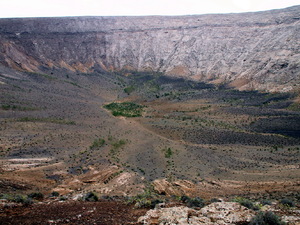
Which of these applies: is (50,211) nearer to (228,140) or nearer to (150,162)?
(150,162)

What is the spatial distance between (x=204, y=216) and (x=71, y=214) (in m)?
5.22

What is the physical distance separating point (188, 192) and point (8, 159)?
53.9 ft

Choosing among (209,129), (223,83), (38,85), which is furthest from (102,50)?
(209,129)

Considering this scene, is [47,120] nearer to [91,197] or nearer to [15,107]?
[15,107]

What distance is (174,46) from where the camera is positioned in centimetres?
9612

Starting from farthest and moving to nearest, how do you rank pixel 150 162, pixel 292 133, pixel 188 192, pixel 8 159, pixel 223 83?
pixel 223 83
pixel 292 133
pixel 150 162
pixel 8 159
pixel 188 192

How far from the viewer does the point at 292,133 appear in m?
40.8

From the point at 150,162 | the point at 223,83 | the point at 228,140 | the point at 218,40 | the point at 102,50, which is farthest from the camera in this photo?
Answer: the point at 102,50

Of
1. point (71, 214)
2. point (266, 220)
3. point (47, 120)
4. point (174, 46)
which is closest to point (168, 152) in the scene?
point (47, 120)

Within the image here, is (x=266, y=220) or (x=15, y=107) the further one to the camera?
(x=15, y=107)

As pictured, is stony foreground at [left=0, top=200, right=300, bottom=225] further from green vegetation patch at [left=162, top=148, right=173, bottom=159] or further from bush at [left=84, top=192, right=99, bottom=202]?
green vegetation patch at [left=162, top=148, right=173, bottom=159]

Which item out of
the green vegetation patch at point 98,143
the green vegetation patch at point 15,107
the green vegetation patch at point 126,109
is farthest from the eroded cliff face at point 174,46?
the green vegetation patch at point 98,143

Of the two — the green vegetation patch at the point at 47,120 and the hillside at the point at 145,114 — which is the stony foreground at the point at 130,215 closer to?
the hillside at the point at 145,114

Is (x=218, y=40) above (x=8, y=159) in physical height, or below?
above
